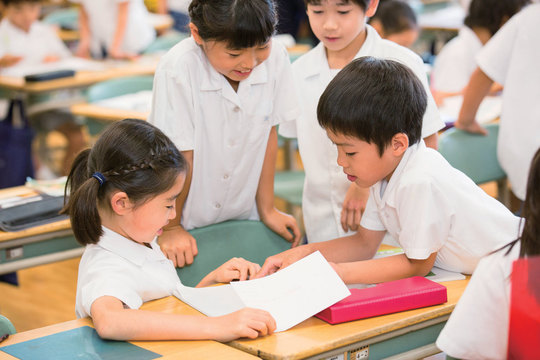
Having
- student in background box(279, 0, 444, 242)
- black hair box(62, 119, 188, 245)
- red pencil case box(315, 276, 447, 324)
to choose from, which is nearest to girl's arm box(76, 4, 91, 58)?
student in background box(279, 0, 444, 242)

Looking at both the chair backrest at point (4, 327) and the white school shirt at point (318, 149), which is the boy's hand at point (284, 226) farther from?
the chair backrest at point (4, 327)

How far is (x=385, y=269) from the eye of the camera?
5.55ft

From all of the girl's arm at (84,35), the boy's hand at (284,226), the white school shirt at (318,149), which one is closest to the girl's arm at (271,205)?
the boy's hand at (284,226)

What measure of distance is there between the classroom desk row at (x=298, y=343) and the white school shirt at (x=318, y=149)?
72 centimetres

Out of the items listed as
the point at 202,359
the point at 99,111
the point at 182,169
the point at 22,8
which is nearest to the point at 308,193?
→ the point at 182,169

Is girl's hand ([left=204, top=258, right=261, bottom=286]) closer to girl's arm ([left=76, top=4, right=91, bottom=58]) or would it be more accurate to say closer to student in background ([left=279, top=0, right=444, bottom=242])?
student in background ([left=279, top=0, right=444, bottom=242])

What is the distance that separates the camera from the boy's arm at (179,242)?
1922mm

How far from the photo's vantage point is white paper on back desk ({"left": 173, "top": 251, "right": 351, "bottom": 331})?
150 centimetres

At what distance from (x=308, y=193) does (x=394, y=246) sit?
1.28 ft

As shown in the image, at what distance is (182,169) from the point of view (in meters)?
1.75

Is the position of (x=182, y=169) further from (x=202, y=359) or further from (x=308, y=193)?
(x=308, y=193)

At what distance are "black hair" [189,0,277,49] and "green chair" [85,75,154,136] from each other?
185 centimetres

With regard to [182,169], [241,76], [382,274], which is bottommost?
[382,274]

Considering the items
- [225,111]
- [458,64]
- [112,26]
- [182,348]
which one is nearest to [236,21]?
[225,111]
